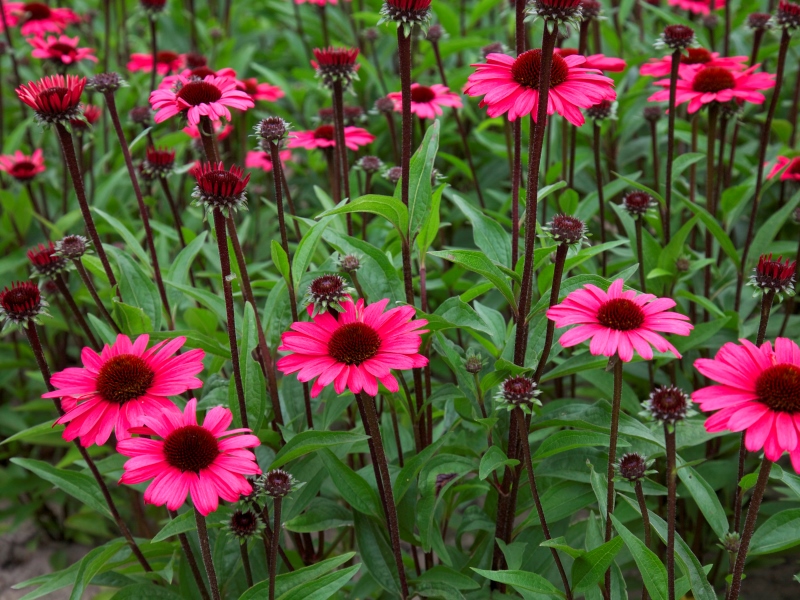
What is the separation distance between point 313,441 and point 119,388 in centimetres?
38

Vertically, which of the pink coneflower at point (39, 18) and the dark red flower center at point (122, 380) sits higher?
the pink coneflower at point (39, 18)

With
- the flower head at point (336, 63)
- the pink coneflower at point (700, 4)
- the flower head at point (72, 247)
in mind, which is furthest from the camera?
the pink coneflower at point (700, 4)

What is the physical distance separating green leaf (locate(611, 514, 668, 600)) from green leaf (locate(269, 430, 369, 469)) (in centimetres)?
51

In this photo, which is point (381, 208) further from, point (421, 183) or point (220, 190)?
point (220, 190)

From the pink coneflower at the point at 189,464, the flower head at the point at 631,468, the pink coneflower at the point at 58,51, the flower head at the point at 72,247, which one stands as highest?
the pink coneflower at the point at 58,51

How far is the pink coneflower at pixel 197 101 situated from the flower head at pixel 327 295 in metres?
0.42

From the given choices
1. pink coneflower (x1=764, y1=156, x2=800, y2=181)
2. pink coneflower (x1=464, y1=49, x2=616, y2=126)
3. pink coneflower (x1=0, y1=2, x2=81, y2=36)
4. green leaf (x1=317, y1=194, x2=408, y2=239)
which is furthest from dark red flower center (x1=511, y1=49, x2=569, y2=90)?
pink coneflower (x1=0, y1=2, x2=81, y2=36)

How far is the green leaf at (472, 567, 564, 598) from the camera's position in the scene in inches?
57.4

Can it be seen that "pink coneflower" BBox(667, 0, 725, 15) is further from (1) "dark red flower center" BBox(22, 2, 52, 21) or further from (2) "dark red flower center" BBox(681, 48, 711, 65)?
(1) "dark red flower center" BBox(22, 2, 52, 21)

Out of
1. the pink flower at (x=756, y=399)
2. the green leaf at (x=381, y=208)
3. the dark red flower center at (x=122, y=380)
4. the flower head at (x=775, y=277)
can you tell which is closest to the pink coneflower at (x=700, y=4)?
the flower head at (x=775, y=277)

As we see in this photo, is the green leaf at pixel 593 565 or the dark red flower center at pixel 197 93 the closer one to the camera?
the green leaf at pixel 593 565

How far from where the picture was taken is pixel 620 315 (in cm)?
130

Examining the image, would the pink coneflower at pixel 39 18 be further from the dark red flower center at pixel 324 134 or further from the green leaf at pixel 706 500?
the green leaf at pixel 706 500

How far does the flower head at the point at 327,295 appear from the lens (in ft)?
5.13
